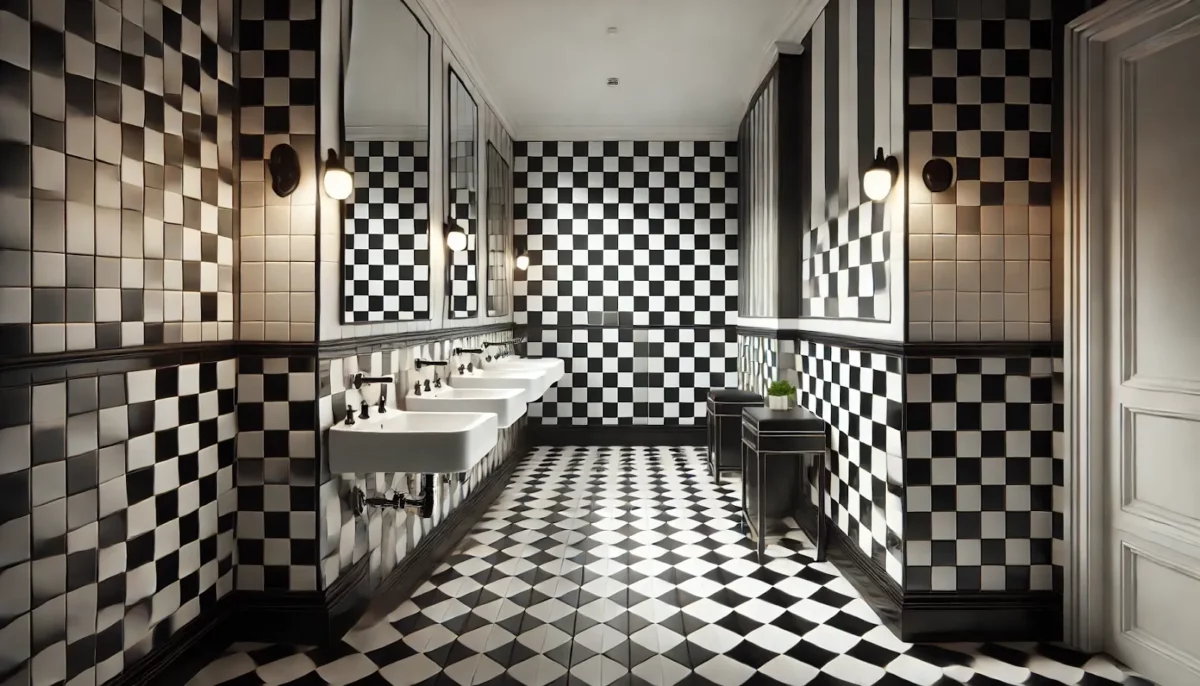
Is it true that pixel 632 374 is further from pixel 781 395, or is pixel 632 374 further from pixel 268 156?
pixel 268 156

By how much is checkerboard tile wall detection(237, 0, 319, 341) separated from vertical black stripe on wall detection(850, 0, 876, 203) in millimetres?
2275

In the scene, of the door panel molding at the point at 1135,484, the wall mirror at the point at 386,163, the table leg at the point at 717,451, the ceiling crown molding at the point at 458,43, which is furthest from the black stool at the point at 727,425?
the ceiling crown molding at the point at 458,43

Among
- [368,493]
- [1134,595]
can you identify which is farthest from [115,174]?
[1134,595]

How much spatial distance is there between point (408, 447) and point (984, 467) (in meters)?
2.15

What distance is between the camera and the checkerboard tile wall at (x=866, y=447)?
267 cm

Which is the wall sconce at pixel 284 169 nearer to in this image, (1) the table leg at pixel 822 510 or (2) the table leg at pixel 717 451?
(1) the table leg at pixel 822 510

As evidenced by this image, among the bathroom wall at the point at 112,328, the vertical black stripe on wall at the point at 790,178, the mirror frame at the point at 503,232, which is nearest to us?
the bathroom wall at the point at 112,328

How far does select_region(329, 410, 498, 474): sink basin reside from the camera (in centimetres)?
241

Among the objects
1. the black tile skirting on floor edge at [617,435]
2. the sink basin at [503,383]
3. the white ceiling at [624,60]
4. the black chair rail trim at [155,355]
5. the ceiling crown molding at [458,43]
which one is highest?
the white ceiling at [624,60]

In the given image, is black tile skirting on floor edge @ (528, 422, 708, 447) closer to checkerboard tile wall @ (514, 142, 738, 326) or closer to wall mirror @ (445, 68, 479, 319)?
checkerboard tile wall @ (514, 142, 738, 326)

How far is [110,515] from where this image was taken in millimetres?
1935

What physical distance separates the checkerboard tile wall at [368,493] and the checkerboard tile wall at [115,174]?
0.45 meters

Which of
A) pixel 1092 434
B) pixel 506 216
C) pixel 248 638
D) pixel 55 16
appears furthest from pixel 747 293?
pixel 55 16

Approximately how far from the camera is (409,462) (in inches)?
96.7
